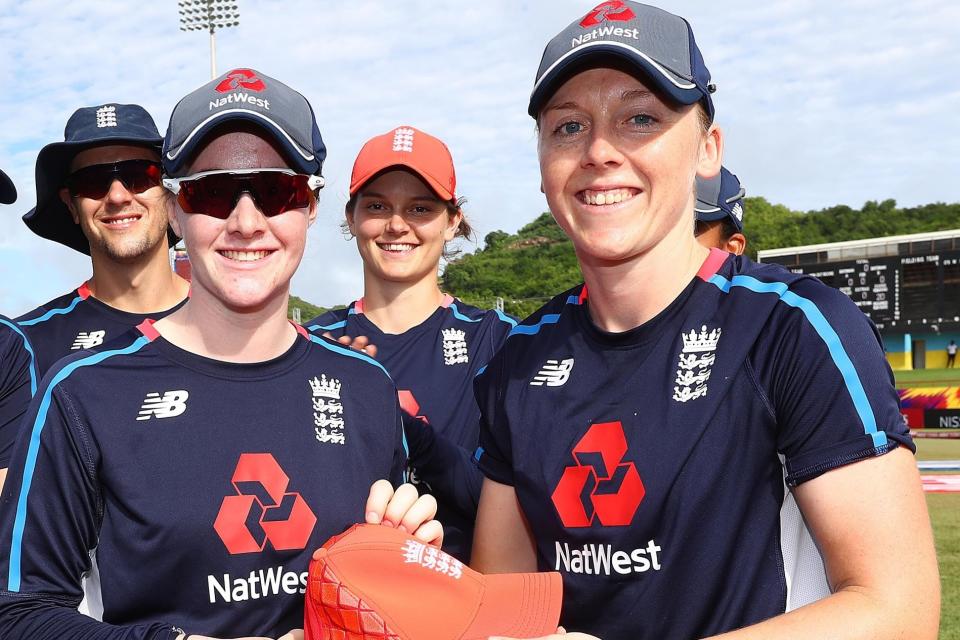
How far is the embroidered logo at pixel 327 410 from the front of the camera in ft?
8.49

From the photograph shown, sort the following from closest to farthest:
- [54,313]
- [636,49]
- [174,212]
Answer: [636,49] < [174,212] < [54,313]

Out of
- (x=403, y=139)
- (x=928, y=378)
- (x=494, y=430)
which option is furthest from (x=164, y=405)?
(x=928, y=378)

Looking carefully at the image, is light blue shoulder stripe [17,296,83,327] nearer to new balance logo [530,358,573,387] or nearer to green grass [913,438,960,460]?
new balance logo [530,358,573,387]

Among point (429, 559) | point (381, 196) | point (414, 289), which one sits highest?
point (381, 196)

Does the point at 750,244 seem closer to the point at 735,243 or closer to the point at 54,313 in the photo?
the point at 735,243

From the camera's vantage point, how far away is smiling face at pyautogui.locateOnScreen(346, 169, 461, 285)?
426 centimetres

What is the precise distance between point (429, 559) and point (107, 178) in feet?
10.1

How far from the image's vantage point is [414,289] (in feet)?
14.2

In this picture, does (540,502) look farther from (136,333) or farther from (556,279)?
(556,279)

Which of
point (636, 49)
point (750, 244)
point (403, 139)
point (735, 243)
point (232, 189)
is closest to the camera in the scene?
point (636, 49)

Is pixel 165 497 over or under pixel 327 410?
under

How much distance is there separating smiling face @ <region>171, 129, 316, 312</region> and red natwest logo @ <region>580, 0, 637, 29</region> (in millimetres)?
946

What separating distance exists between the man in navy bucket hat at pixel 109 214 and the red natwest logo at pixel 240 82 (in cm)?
190

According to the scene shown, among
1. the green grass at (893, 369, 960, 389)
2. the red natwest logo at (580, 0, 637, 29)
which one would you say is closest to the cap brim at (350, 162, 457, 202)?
the red natwest logo at (580, 0, 637, 29)
